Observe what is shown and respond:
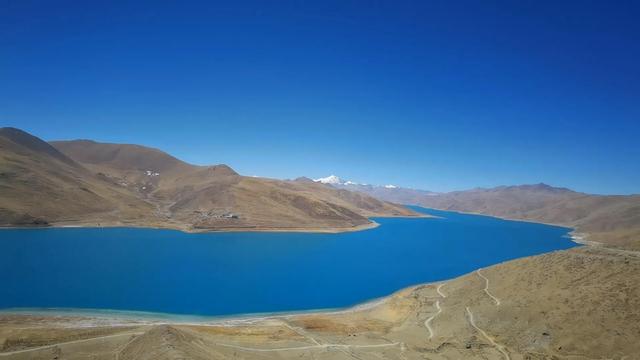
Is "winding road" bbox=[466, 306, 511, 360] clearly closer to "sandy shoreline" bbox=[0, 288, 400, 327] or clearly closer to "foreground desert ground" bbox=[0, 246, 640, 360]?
"foreground desert ground" bbox=[0, 246, 640, 360]

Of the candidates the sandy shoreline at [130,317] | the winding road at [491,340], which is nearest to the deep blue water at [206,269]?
the sandy shoreline at [130,317]

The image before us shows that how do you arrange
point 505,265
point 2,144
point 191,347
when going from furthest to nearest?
1. point 2,144
2. point 505,265
3. point 191,347

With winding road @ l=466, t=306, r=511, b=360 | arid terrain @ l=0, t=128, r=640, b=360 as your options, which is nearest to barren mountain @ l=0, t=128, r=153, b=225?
arid terrain @ l=0, t=128, r=640, b=360

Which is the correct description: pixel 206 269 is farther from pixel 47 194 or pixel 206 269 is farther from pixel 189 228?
pixel 47 194

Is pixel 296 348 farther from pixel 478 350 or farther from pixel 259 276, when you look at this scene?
pixel 259 276

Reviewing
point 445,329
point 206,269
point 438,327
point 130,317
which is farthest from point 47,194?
point 445,329

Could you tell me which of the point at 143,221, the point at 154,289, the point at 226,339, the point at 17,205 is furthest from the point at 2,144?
the point at 226,339
